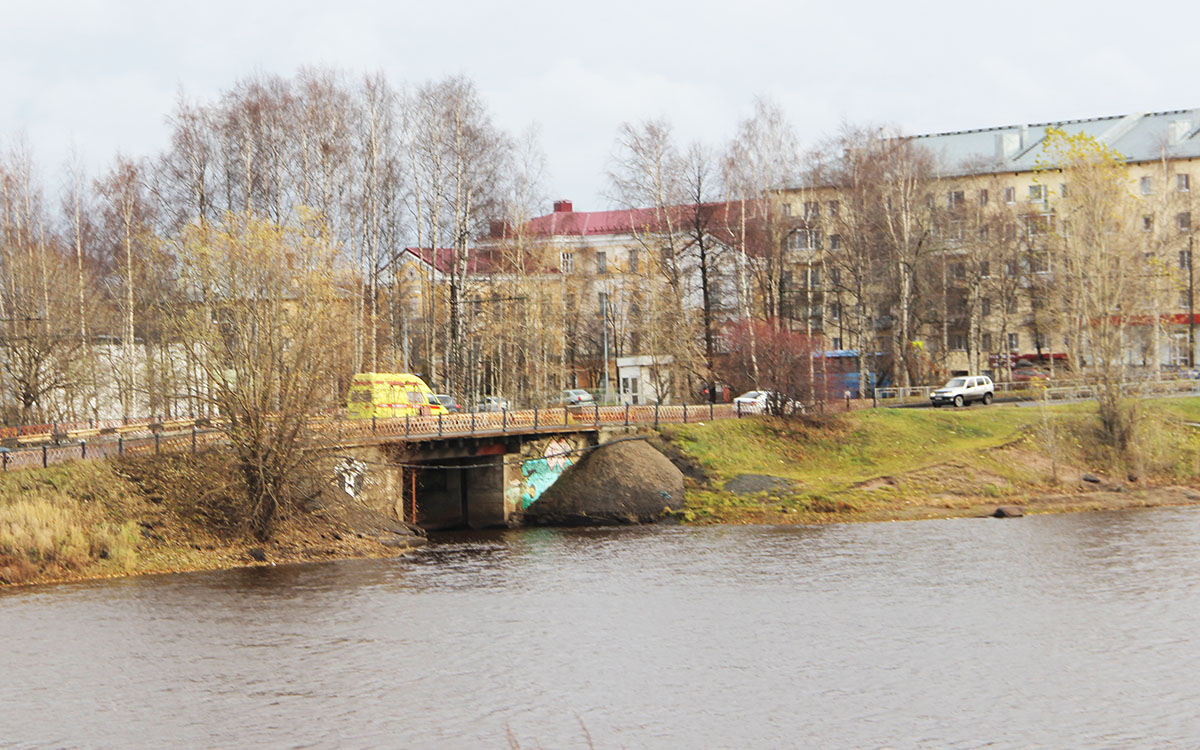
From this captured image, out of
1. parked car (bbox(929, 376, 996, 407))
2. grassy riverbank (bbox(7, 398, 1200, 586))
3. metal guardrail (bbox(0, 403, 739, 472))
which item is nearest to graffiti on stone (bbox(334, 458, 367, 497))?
grassy riverbank (bbox(7, 398, 1200, 586))

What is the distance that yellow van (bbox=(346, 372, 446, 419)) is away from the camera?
4172cm

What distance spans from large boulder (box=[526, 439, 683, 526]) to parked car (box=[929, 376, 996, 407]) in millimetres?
21243

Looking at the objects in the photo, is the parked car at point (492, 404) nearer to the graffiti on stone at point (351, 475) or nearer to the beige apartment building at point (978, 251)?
the beige apartment building at point (978, 251)

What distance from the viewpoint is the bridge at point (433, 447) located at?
117ft

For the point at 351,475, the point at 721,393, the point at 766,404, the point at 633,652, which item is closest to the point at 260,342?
the point at 351,475

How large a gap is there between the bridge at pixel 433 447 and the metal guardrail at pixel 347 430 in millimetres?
32

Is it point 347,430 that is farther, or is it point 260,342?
point 347,430

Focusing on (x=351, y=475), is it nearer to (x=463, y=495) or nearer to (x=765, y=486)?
(x=463, y=495)

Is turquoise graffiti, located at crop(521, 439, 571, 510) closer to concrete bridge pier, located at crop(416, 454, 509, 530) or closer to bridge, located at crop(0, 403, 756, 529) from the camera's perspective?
bridge, located at crop(0, 403, 756, 529)

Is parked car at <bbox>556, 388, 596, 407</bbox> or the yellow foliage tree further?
parked car at <bbox>556, 388, 596, 407</bbox>

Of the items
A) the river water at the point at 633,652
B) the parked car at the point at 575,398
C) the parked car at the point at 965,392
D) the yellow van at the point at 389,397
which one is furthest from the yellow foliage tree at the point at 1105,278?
the yellow van at the point at 389,397

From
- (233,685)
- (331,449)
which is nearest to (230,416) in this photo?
(331,449)

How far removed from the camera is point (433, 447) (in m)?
40.7

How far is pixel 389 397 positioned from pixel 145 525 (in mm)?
12190
